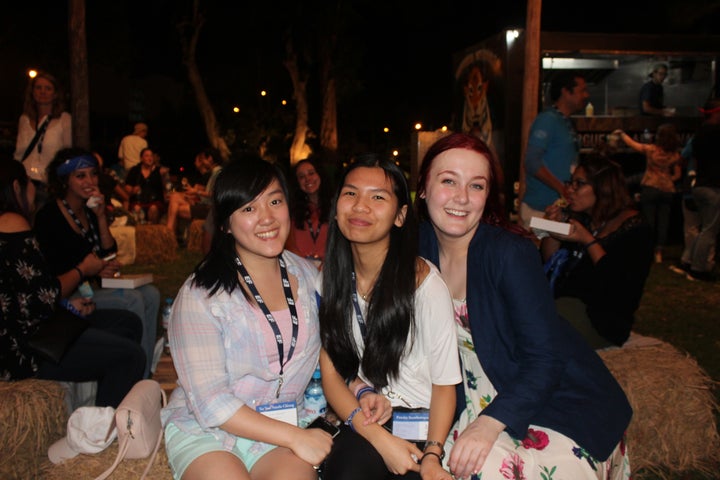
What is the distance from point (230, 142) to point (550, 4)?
44.9ft

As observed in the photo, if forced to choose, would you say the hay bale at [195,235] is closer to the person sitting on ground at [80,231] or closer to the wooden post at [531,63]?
the wooden post at [531,63]

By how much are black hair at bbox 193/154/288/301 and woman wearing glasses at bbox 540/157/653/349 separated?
1.96m

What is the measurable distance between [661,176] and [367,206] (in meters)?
7.40

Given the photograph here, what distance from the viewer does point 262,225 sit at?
2379mm

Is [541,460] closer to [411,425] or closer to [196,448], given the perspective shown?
[411,425]

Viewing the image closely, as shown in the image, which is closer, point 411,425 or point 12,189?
point 411,425

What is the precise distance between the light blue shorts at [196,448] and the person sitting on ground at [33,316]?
116 centimetres

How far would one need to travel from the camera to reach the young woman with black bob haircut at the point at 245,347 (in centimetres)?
218

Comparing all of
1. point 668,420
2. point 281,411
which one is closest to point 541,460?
point 281,411

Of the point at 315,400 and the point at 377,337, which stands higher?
the point at 377,337

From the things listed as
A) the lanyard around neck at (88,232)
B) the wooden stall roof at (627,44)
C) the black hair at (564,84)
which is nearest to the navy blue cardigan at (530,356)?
the lanyard around neck at (88,232)

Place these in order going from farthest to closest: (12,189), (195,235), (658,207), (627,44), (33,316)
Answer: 1. (195,235)
2. (627,44)
3. (658,207)
4. (12,189)
5. (33,316)

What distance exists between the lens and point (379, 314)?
2.34m

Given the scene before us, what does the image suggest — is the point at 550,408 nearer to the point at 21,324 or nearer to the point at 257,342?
the point at 257,342
